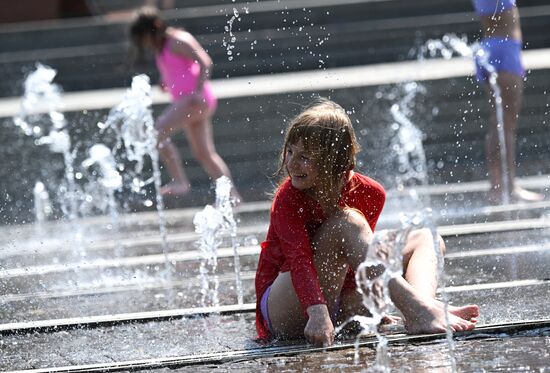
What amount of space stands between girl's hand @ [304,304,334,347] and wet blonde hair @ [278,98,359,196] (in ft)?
1.44

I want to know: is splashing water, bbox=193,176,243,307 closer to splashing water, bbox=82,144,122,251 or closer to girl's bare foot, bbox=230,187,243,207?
girl's bare foot, bbox=230,187,243,207

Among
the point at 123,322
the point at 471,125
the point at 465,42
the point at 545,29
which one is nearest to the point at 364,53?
the point at 465,42

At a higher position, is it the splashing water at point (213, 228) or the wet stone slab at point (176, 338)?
the splashing water at point (213, 228)

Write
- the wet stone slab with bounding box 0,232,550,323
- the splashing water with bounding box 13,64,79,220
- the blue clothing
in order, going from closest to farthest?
1. the wet stone slab with bounding box 0,232,550,323
2. the blue clothing
3. the splashing water with bounding box 13,64,79,220

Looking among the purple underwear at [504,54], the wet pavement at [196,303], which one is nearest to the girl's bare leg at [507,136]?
the purple underwear at [504,54]

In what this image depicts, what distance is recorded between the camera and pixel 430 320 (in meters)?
4.42

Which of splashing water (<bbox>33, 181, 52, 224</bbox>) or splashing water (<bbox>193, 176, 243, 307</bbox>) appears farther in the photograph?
splashing water (<bbox>33, 181, 52, 224</bbox>)

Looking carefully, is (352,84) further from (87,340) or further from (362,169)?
(87,340)

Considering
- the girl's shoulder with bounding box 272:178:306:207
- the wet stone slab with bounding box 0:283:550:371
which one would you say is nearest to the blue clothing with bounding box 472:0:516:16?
the wet stone slab with bounding box 0:283:550:371

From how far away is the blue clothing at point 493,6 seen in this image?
812 cm

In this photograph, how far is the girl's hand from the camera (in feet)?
14.2

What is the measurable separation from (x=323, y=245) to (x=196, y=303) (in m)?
1.24

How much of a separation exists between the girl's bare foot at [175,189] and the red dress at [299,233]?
517cm

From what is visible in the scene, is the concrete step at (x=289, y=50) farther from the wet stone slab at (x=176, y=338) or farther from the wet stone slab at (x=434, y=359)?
the wet stone slab at (x=434, y=359)
